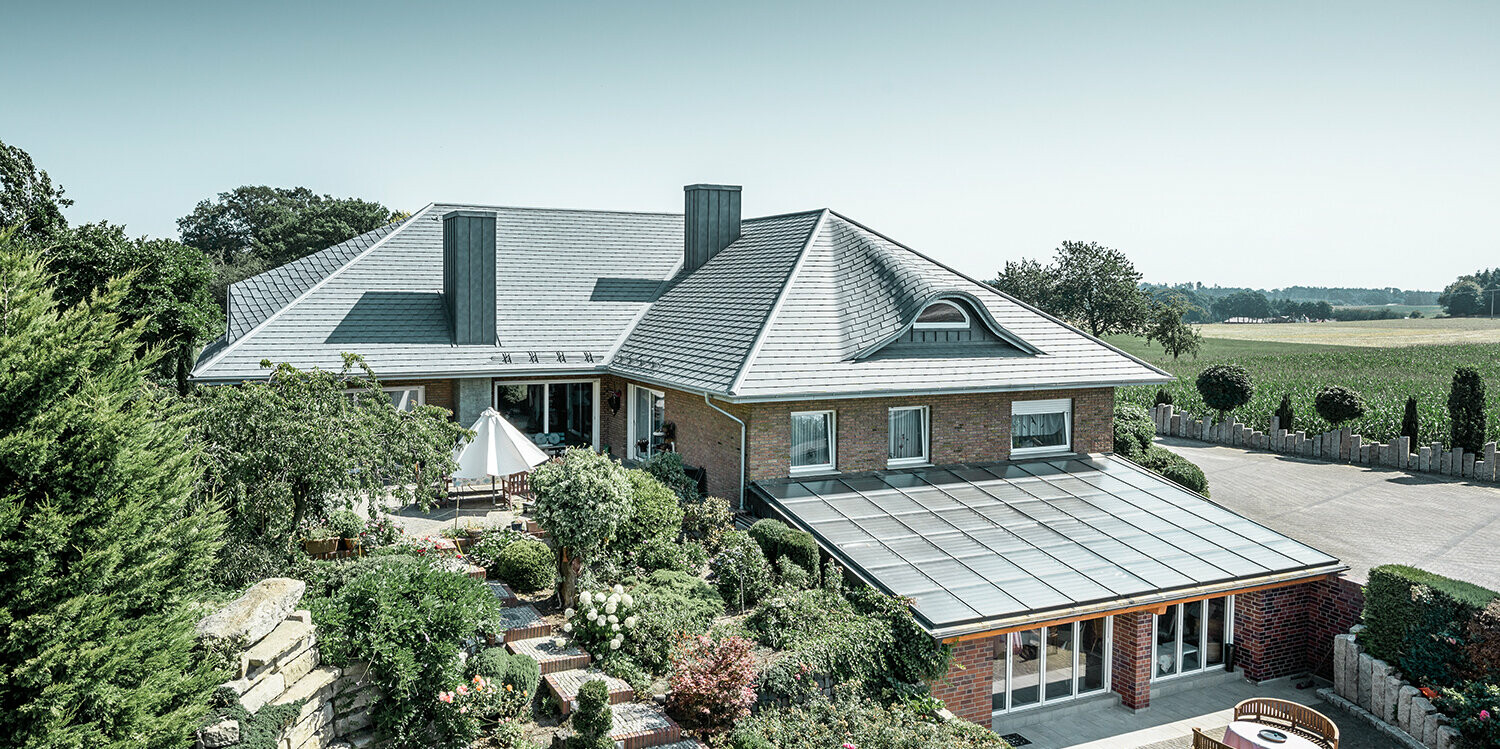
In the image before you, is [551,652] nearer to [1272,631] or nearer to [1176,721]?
[1176,721]

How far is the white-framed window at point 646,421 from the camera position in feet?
72.3

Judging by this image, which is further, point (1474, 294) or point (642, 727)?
point (1474, 294)

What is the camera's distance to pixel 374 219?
6525 centimetres

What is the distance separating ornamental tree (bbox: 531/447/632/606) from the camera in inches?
536


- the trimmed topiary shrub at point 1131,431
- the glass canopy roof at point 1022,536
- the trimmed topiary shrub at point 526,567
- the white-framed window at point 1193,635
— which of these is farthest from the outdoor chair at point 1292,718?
the trimmed topiary shrub at point 1131,431

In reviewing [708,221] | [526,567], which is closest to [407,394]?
[526,567]

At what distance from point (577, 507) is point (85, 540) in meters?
6.91

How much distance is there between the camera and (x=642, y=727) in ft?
36.6

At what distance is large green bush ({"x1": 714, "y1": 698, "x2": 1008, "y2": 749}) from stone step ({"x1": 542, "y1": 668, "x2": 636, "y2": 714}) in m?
1.45

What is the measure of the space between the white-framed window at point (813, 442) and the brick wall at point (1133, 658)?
6250 mm

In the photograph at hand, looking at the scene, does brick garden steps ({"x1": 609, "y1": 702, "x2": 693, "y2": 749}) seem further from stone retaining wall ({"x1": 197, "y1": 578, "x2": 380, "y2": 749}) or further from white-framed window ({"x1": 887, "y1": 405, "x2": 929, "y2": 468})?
white-framed window ({"x1": 887, "y1": 405, "x2": 929, "y2": 468})

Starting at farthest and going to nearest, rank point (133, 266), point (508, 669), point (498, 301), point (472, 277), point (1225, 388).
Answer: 1. point (1225, 388)
2. point (133, 266)
3. point (498, 301)
4. point (472, 277)
5. point (508, 669)

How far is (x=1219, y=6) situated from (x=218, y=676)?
20.4 meters

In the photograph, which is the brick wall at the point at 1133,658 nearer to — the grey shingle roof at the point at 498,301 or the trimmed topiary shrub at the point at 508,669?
the trimmed topiary shrub at the point at 508,669
